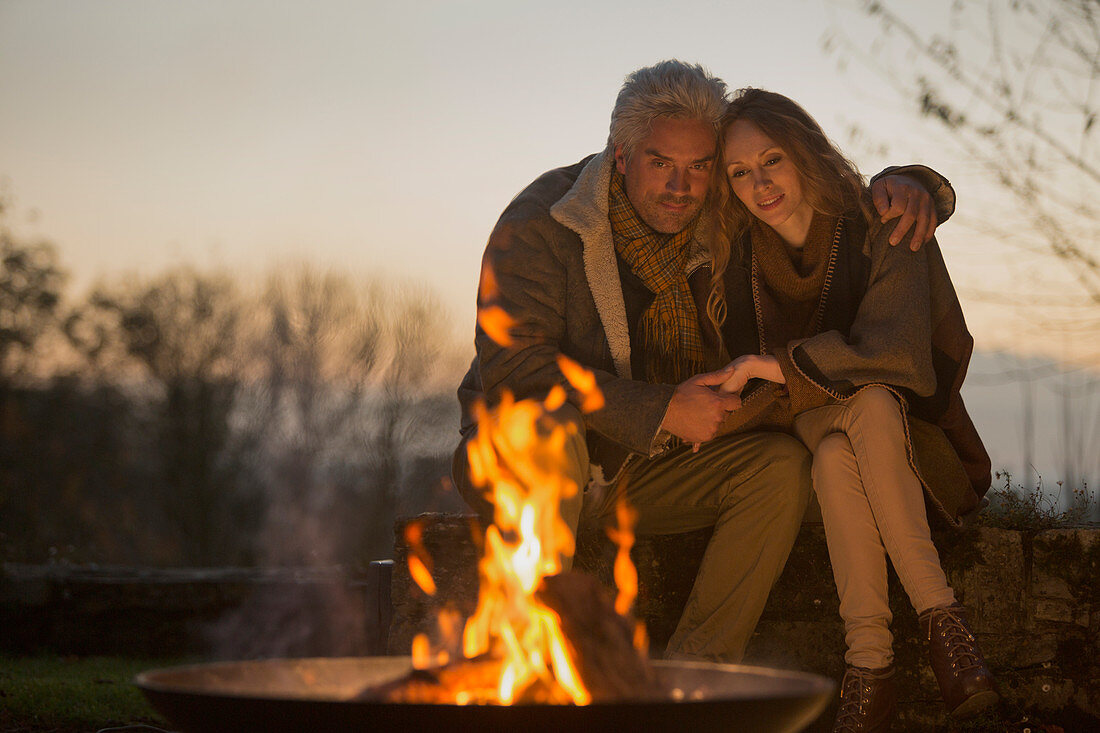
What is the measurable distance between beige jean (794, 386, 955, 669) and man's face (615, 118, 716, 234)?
95 centimetres

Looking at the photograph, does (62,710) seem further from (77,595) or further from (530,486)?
(77,595)

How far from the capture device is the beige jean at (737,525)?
9.87 feet

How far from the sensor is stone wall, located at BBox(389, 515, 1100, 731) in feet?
11.1

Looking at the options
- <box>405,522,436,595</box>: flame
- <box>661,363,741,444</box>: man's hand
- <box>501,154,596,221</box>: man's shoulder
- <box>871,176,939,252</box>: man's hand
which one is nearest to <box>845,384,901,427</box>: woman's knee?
<box>661,363,741,444</box>: man's hand

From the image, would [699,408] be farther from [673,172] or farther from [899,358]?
[673,172]

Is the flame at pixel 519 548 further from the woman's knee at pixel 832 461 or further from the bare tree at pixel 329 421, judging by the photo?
the bare tree at pixel 329 421

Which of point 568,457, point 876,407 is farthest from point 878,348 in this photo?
point 568,457

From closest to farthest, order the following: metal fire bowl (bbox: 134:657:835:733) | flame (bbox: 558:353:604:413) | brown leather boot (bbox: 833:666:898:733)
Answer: metal fire bowl (bbox: 134:657:835:733), brown leather boot (bbox: 833:666:898:733), flame (bbox: 558:353:604:413)

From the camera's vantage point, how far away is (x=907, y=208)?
3.23 metres

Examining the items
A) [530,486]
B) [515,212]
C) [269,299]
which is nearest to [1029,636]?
[530,486]

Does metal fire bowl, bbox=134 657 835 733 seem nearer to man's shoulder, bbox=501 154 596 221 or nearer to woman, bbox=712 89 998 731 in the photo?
woman, bbox=712 89 998 731

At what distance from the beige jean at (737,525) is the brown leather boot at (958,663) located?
19.6 inches

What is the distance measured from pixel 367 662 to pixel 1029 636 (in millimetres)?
2324

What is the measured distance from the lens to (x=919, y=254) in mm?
3180
